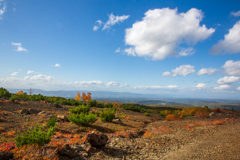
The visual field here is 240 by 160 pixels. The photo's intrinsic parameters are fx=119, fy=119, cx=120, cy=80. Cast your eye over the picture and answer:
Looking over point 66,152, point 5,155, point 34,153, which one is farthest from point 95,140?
point 5,155

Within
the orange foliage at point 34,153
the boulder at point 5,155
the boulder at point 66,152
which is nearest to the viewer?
the boulder at point 5,155

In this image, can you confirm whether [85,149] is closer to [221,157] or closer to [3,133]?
[3,133]

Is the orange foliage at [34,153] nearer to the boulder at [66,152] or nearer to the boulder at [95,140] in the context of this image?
the boulder at [66,152]

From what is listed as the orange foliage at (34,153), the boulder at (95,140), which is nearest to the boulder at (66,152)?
the orange foliage at (34,153)

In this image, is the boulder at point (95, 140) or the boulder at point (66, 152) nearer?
the boulder at point (66, 152)

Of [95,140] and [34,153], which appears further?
[95,140]

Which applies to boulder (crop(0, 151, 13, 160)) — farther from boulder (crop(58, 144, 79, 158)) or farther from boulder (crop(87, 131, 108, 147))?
boulder (crop(87, 131, 108, 147))

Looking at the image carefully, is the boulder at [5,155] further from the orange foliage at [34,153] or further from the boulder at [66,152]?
the boulder at [66,152]

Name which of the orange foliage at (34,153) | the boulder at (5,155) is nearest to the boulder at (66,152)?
the orange foliage at (34,153)

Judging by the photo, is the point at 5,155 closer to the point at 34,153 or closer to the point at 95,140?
the point at 34,153

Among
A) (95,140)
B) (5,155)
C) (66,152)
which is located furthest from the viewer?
(95,140)

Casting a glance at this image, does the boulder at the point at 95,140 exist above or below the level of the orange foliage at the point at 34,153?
below

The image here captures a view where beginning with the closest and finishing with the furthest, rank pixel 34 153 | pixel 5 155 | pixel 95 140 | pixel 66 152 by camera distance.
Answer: pixel 5 155 → pixel 34 153 → pixel 66 152 → pixel 95 140

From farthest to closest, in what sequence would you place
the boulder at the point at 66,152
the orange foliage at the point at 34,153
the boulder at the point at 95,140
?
1. the boulder at the point at 95,140
2. the boulder at the point at 66,152
3. the orange foliage at the point at 34,153
